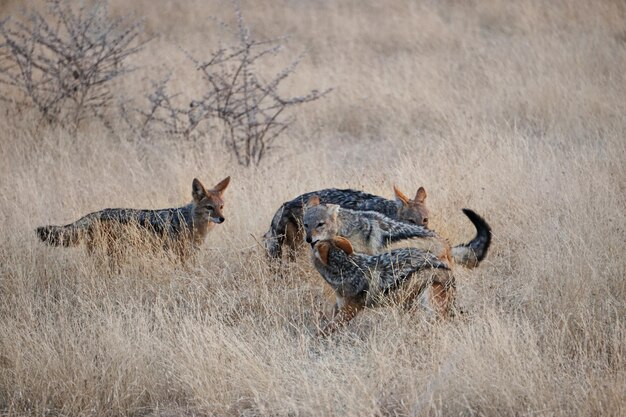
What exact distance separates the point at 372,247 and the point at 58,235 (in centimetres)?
296

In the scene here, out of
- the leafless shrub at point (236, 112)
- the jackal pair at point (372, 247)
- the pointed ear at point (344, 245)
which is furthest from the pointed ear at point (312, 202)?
the leafless shrub at point (236, 112)

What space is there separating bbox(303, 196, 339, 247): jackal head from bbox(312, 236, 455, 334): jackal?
0.33m

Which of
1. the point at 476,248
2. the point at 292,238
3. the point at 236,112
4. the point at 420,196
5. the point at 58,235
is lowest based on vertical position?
the point at 476,248

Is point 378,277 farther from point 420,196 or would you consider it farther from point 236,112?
point 236,112

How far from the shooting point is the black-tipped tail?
6.96 m

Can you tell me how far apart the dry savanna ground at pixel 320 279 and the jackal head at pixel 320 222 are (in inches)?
18.1

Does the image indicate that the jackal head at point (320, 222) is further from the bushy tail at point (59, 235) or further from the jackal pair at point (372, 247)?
the bushy tail at point (59, 235)

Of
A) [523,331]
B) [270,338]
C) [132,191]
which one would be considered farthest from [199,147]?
[523,331]

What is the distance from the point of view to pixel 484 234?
20.8ft

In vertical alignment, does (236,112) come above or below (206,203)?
above

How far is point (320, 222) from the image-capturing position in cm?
659

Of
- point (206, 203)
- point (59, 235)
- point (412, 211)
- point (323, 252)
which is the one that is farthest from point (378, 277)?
point (59, 235)

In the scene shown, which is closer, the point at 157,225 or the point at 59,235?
the point at 59,235

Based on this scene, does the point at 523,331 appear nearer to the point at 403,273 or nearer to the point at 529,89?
the point at 403,273
